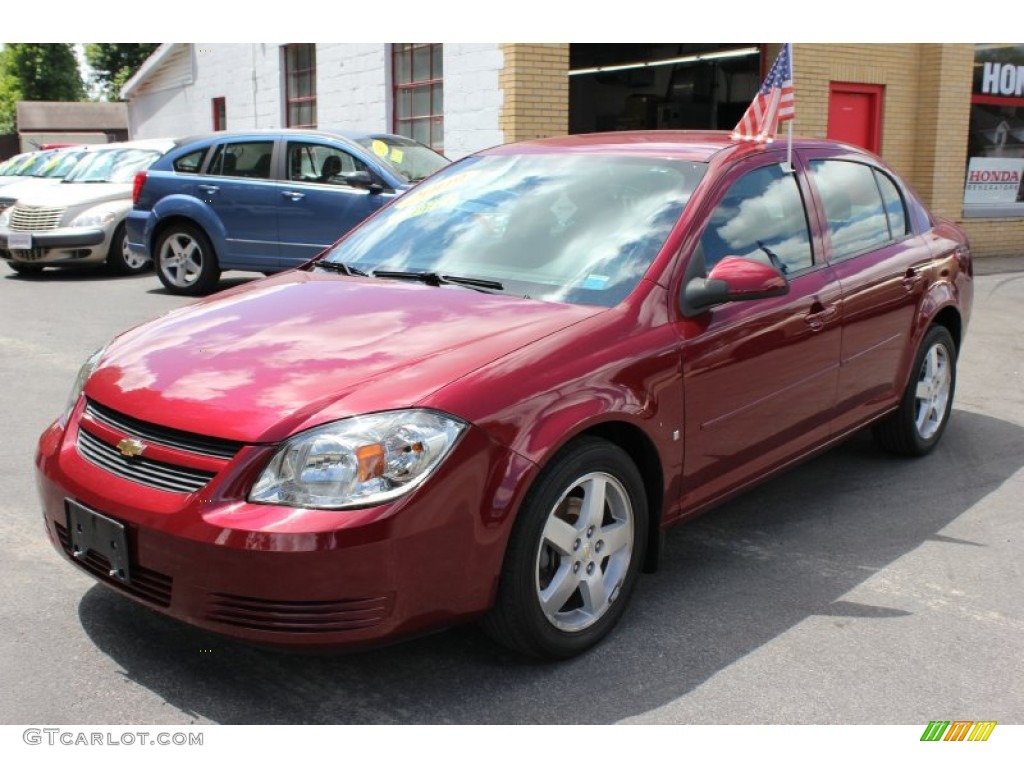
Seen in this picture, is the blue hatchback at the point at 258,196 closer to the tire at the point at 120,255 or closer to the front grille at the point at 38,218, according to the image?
the tire at the point at 120,255

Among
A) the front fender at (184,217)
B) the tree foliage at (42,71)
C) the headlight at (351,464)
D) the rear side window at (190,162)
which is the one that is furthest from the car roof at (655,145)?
the tree foliage at (42,71)

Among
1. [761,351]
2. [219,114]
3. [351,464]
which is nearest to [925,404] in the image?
[761,351]

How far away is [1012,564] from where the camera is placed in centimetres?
434

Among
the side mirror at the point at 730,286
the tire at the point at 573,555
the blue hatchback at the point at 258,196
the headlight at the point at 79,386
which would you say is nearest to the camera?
the tire at the point at 573,555

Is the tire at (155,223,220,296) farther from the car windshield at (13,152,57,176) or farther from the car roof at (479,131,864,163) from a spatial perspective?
the car roof at (479,131,864,163)

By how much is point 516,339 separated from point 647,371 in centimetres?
50

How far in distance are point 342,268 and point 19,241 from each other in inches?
390

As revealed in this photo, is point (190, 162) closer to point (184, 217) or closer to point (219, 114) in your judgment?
point (184, 217)

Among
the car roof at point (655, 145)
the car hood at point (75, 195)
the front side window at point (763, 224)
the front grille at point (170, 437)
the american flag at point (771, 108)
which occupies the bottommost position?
the front grille at point (170, 437)

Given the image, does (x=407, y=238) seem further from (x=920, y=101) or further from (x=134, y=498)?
(x=920, y=101)

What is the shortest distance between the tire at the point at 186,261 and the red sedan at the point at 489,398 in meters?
6.93

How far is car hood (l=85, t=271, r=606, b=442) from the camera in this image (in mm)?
3021

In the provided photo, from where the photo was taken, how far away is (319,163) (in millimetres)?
10766

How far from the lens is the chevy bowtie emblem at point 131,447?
312 centimetres
